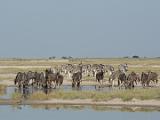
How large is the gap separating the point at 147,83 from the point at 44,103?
1213cm

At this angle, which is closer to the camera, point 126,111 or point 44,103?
point 126,111

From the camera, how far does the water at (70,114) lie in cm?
2361

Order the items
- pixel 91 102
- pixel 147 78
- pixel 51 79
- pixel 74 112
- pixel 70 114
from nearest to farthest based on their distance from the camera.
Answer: pixel 70 114 < pixel 74 112 < pixel 91 102 < pixel 51 79 < pixel 147 78

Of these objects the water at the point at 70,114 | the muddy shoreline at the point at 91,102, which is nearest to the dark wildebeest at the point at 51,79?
the muddy shoreline at the point at 91,102

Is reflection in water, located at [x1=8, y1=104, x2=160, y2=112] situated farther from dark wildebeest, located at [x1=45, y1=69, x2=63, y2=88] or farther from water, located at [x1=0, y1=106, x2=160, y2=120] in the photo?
dark wildebeest, located at [x1=45, y1=69, x2=63, y2=88]

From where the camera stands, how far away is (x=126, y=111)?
85.0 feet

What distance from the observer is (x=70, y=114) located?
2489cm

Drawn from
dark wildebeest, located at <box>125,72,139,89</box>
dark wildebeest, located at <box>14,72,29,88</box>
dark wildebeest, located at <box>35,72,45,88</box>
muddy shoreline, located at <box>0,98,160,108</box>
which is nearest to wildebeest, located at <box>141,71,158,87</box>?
dark wildebeest, located at <box>125,72,139,89</box>

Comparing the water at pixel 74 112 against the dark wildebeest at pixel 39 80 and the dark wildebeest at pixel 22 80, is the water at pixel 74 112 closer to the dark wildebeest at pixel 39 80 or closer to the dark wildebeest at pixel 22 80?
the dark wildebeest at pixel 22 80

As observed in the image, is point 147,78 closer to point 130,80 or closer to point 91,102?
point 130,80

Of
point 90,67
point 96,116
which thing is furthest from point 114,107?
point 90,67

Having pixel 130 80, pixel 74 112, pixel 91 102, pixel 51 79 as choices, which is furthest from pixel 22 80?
pixel 74 112

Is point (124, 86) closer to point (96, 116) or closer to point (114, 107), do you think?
point (114, 107)

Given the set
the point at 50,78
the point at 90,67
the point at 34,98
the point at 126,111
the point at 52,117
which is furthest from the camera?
the point at 90,67
